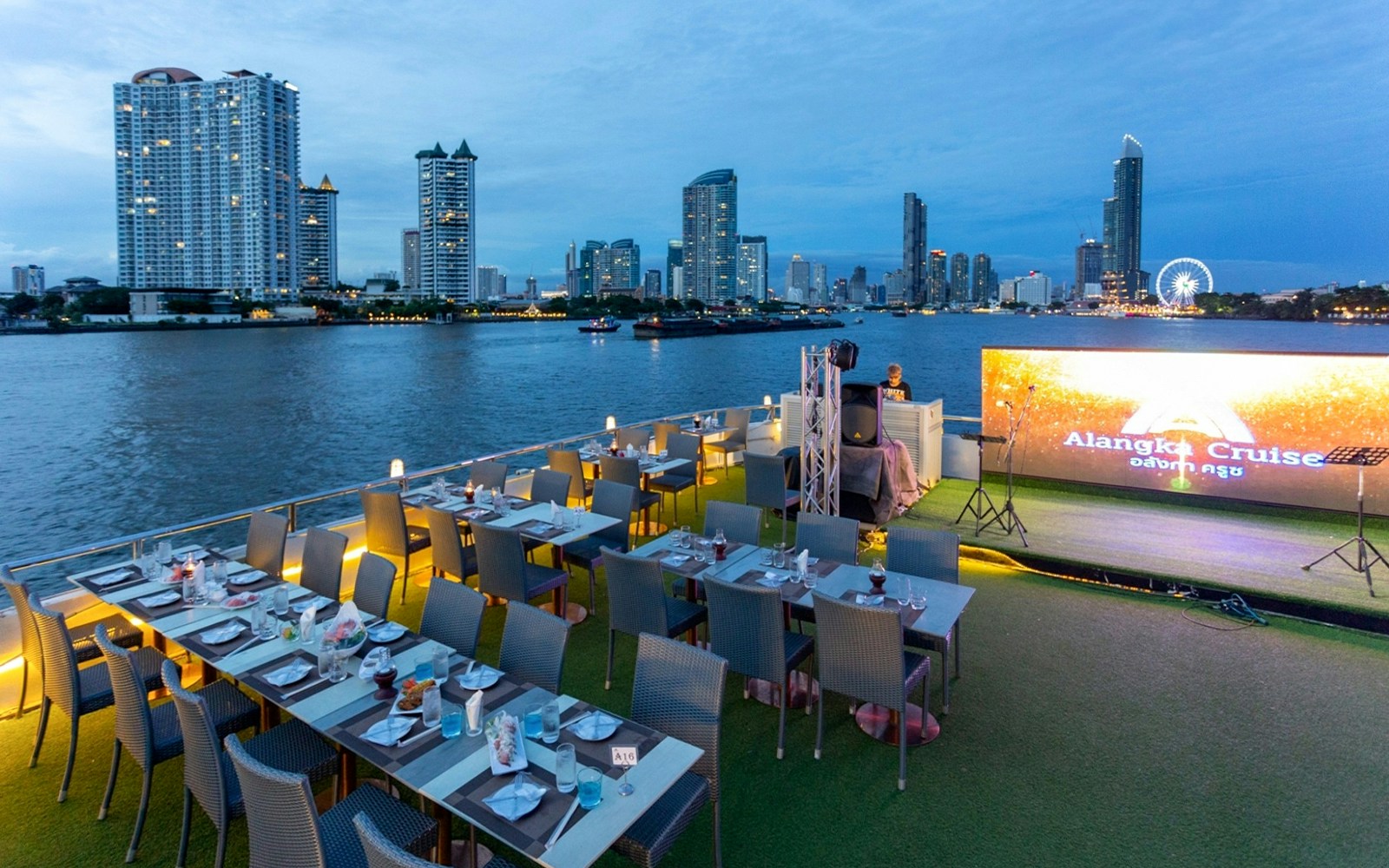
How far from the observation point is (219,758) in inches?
101

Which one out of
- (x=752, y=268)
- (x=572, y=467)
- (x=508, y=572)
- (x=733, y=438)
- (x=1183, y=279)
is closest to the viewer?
(x=508, y=572)

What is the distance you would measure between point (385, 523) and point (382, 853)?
4607mm

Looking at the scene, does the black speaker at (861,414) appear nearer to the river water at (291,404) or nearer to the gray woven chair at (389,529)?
the gray woven chair at (389,529)

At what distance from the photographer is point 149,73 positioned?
363 feet

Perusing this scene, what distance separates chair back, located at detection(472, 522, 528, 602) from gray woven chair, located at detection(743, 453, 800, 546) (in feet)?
10.1

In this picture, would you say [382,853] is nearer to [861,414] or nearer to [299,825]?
[299,825]

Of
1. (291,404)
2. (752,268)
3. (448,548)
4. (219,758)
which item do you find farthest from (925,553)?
(752,268)

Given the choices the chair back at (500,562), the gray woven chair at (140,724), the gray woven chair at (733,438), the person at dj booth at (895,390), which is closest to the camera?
the gray woven chair at (140,724)

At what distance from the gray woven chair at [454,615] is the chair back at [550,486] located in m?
2.65

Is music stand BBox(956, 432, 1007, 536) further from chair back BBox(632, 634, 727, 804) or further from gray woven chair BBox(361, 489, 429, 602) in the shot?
gray woven chair BBox(361, 489, 429, 602)

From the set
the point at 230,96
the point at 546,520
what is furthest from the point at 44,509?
the point at 230,96

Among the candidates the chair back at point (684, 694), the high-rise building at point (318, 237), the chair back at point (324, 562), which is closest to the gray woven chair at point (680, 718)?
the chair back at point (684, 694)

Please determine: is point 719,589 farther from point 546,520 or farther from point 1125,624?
point 1125,624

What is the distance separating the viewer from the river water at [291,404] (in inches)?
792
